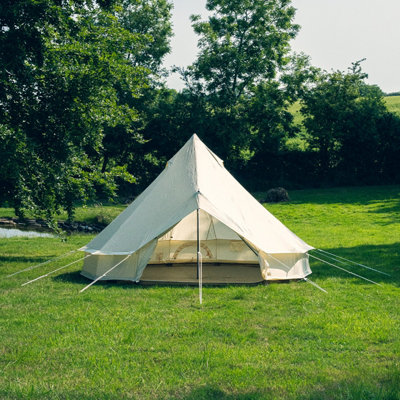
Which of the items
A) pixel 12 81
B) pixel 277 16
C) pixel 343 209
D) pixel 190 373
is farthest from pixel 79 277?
pixel 277 16

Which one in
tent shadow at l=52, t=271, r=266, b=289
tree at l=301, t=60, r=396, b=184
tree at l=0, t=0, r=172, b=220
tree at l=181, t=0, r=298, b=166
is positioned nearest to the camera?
tent shadow at l=52, t=271, r=266, b=289

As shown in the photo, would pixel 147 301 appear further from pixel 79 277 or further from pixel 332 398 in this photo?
pixel 332 398

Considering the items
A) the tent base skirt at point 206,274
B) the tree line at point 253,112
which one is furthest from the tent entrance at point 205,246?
the tree line at point 253,112

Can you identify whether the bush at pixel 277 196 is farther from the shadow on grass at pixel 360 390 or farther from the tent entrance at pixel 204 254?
the shadow on grass at pixel 360 390

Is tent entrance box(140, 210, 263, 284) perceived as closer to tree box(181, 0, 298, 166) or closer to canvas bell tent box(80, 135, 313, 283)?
canvas bell tent box(80, 135, 313, 283)

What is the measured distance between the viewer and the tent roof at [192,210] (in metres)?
7.92

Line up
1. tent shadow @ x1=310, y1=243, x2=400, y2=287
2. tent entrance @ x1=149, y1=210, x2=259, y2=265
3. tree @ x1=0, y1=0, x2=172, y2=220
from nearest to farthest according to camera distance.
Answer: tent shadow @ x1=310, y1=243, x2=400, y2=287 < tree @ x1=0, y1=0, x2=172, y2=220 < tent entrance @ x1=149, y1=210, x2=259, y2=265

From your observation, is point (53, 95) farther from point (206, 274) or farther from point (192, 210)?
point (206, 274)

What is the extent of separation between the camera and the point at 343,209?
19047 mm

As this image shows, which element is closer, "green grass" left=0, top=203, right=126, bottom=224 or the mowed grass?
the mowed grass

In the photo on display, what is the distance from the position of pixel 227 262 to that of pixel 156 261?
141 cm

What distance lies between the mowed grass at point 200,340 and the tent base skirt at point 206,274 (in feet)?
1.71

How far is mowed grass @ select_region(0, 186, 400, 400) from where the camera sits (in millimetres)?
3898

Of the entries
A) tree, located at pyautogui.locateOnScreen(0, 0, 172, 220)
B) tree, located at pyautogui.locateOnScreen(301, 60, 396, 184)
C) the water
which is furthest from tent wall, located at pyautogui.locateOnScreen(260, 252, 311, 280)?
tree, located at pyautogui.locateOnScreen(301, 60, 396, 184)
